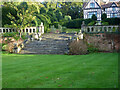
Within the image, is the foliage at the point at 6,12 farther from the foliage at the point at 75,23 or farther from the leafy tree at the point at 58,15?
the foliage at the point at 75,23

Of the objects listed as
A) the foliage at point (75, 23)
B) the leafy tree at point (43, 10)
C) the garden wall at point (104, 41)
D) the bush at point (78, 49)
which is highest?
the leafy tree at point (43, 10)

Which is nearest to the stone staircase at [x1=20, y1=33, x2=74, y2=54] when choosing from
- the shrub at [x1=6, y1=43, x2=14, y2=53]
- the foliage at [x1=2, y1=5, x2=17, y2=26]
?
the shrub at [x1=6, y1=43, x2=14, y2=53]

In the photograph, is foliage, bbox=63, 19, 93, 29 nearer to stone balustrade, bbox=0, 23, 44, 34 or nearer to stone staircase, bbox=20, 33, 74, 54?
stone balustrade, bbox=0, 23, 44, 34

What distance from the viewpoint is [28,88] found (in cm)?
411

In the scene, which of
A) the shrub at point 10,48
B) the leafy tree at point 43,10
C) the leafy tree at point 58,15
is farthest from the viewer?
the leafy tree at point 43,10

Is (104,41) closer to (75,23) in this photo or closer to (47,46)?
(75,23)

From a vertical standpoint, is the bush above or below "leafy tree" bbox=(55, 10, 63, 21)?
below

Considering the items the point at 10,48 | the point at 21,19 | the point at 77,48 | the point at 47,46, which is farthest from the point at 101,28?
the point at 10,48

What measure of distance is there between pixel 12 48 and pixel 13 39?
8.55ft

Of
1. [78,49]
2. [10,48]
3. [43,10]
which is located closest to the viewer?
[78,49]

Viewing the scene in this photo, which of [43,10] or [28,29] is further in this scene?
[43,10]

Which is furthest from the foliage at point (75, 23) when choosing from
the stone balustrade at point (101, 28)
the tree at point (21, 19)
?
the tree at point (21, 19)

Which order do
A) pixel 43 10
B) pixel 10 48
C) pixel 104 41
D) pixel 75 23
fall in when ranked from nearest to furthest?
pixel 10 48 → pixel 104 41 → pixel 75 23 → pixel 43 10

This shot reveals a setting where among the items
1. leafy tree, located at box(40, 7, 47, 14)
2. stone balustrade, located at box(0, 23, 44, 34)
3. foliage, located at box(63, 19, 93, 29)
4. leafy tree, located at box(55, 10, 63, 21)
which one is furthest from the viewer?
leafy tree, located at box(40, 7, 47, 14)
